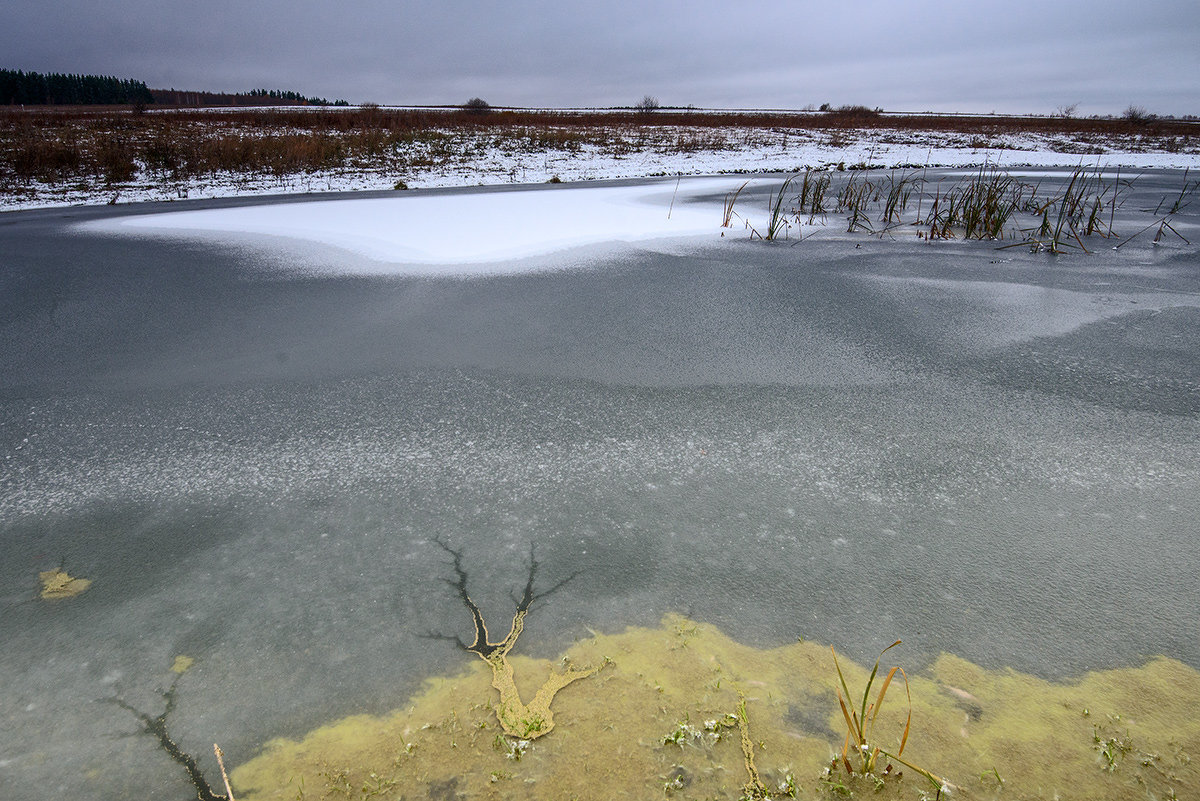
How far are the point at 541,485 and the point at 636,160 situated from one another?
1353 centimetres

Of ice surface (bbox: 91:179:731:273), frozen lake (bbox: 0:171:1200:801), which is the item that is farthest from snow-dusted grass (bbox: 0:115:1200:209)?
frozen lake (bbox: 0:171:1200:801)

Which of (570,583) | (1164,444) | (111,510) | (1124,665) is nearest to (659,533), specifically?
(570,583)

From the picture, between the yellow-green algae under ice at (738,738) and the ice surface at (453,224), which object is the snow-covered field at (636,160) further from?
the yellow-green algae under ice at (738,738)

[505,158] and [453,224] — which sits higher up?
[505,158]

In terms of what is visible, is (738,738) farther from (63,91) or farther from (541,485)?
(63,91)

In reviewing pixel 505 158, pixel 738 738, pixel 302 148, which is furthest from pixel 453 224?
pixel 505 158

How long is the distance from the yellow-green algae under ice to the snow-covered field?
30.9 feet

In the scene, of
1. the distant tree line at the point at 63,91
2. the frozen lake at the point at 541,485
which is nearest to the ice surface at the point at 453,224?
the frozen lake at the point at 541,485

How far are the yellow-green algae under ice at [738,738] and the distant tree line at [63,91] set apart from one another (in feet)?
253

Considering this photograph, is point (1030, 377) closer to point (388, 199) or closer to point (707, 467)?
point (707, 467)

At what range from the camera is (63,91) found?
65.6m

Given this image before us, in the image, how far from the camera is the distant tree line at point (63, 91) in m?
59.4

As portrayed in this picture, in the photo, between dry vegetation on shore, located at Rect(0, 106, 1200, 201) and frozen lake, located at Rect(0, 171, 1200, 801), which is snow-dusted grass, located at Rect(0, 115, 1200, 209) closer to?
dry vegetation on shore, located at Rect(0, 106, 1200, 201)

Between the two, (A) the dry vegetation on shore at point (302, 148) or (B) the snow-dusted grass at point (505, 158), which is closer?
(B) the snow-dusted grass at point (505, 158)
